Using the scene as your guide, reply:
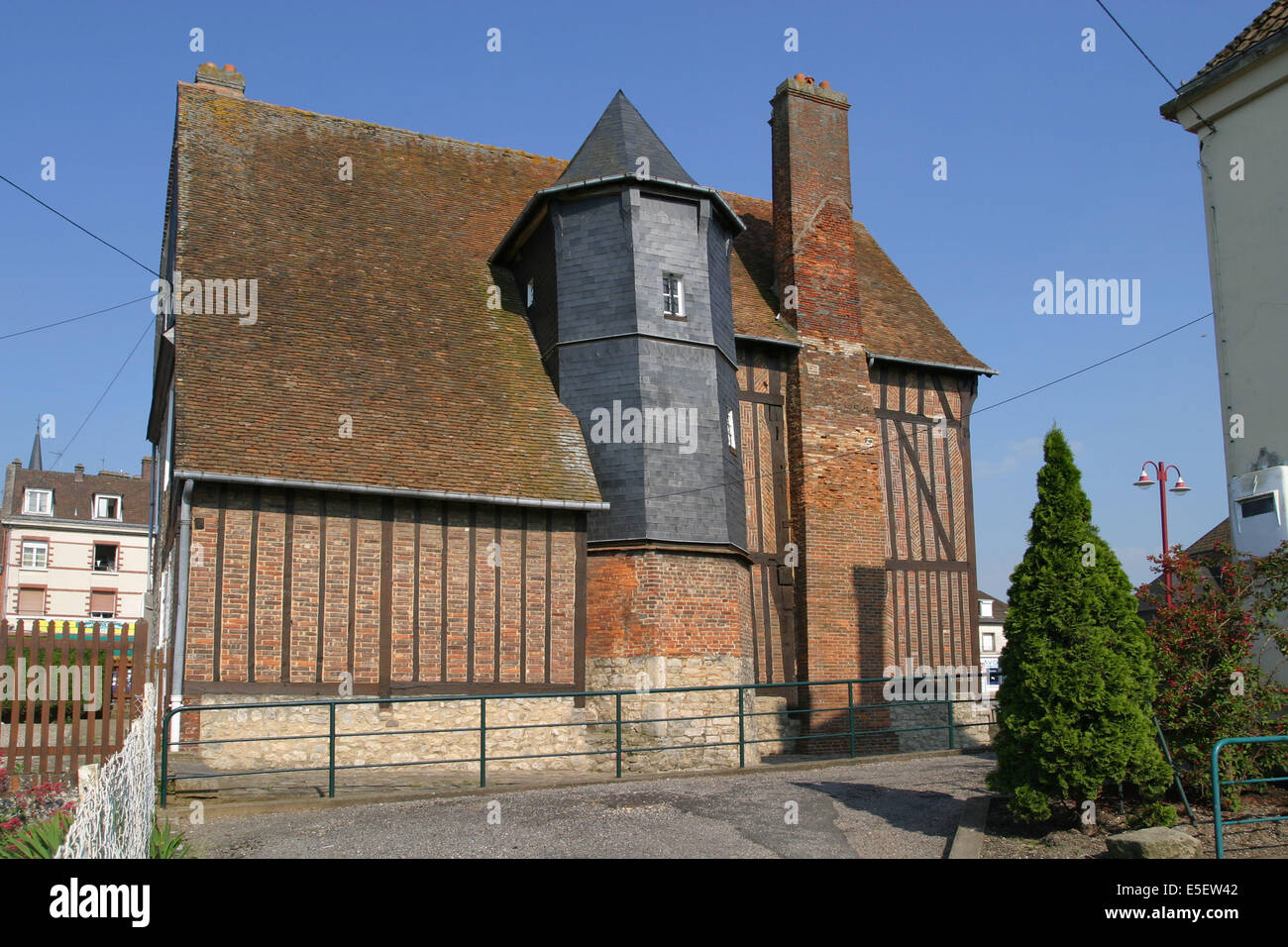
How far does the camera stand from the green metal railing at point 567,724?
1070cm

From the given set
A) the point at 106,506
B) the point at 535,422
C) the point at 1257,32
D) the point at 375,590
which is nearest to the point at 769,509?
the point at 535,422

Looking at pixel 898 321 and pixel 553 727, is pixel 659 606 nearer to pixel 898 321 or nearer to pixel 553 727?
pixel 553 727

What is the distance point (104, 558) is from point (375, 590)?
3598cm

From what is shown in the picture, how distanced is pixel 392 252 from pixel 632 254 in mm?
4049

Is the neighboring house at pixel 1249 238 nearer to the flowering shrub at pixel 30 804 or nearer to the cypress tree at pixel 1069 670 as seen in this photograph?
the cypress tree at pixel 1069 670

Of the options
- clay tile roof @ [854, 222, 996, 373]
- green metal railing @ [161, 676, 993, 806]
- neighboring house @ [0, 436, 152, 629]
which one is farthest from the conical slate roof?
neighboring house @ [0, 436, 152, 629]

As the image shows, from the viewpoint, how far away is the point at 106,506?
149 ft

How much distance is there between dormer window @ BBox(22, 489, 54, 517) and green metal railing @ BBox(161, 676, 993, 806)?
3639 centimetres

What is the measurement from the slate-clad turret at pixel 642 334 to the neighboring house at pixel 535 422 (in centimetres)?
5

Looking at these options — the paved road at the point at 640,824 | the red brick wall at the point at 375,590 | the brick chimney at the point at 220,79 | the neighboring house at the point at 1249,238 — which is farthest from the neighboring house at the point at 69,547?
the neighboring house at the point at 1249,238

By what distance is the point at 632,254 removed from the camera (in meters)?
16.2

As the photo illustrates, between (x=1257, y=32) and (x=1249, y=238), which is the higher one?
(x=1257, y=32)

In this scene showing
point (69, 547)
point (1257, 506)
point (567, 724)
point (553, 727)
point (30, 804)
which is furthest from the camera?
point (69, 547)

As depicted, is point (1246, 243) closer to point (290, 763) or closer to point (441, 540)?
point (441, 540)
